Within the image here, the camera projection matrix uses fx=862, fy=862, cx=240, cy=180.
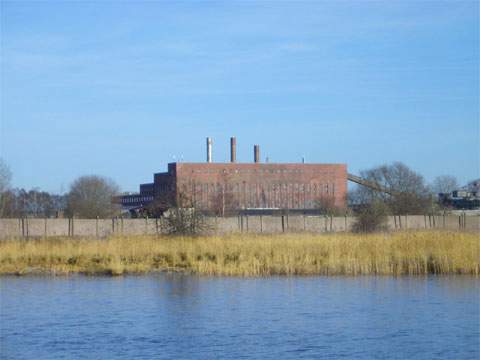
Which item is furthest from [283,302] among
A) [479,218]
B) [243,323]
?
[479,218]

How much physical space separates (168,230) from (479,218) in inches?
1194

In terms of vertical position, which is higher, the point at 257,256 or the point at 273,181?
the point at 273,181

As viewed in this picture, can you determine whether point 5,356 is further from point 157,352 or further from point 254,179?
point 254,179

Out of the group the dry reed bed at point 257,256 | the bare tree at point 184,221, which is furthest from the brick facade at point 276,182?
the dry reed bed at point 257,256

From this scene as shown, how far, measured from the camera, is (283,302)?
867 inches

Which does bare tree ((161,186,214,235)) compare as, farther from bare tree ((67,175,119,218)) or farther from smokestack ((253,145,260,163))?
smokestack ((253,145,260,163))

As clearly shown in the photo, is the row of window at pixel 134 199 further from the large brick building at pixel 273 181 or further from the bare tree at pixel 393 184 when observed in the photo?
the bare tree at pixel 393 184

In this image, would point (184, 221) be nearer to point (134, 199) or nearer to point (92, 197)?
point (92, 197)

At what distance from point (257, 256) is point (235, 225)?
26346 millimetres

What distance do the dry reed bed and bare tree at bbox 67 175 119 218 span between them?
47.8 m

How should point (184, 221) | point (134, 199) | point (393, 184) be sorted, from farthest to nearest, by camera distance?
1. point (134, 199)
2. point (393, 184)
3. point (184, 221)

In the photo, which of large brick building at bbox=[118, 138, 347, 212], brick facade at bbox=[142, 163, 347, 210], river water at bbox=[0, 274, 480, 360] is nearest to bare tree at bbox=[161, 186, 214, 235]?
river water at bbox=[0, 274, 480, 360]

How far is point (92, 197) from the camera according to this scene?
314 ft

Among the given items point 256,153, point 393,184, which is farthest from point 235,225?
point 256,153
